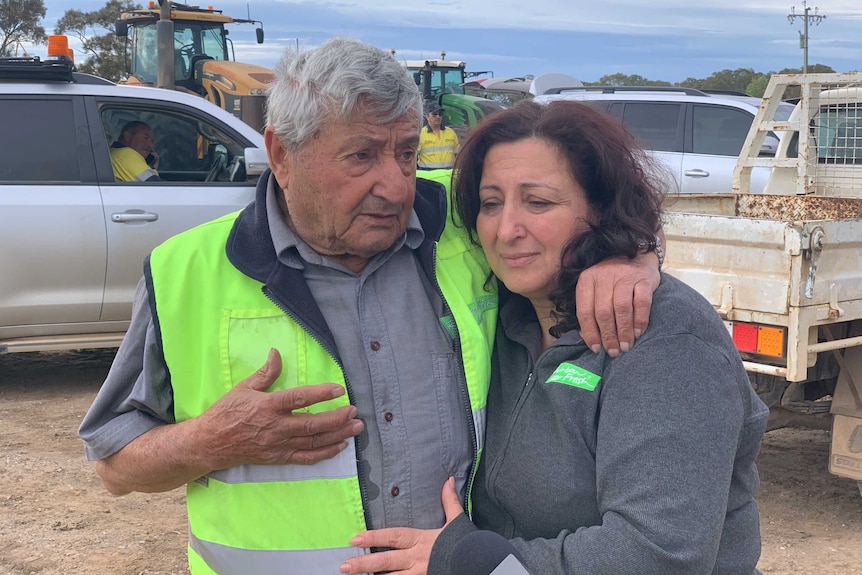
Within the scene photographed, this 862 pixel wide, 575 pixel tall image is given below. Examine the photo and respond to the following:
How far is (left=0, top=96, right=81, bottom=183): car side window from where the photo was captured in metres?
6.19

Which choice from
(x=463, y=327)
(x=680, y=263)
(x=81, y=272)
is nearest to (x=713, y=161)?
(x=680, y=263)

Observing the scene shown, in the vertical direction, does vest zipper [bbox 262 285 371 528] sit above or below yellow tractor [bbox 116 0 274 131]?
below

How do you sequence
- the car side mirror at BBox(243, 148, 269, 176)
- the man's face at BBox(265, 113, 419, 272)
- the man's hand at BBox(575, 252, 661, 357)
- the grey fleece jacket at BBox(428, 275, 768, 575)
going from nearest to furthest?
the grey fleece jacket at BBox(428, 275, 768, 575)
the man's hand at BBox(575, 252, 661, 357)
the man's face at BBox(265, 113, 419, 272)
the car side mirror at BBox(243, 148, 269, 176)

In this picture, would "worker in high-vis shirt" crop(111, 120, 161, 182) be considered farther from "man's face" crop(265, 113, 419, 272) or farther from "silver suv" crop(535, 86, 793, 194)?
"man's face" crop(265, 113, 419, 272)

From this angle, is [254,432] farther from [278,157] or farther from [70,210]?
[70,210]

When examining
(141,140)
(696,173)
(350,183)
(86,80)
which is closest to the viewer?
(350,183)

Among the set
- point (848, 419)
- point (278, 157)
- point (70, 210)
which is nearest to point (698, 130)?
point (848, 419)

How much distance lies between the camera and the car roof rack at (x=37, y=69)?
20.5ft

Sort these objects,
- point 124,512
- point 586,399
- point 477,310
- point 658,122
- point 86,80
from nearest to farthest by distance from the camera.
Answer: point 586,399
point 477,310
point 124,512
point 86,80
point 658,122

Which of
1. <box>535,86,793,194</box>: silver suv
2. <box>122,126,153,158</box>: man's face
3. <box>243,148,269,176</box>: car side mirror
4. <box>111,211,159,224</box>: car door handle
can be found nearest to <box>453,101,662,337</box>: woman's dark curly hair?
<box>243,148,269,176</box>: car side mirror

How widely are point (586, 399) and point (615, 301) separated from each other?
19cm

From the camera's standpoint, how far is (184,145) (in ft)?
24.5

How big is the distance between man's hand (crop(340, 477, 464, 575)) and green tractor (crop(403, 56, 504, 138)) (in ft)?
51.3

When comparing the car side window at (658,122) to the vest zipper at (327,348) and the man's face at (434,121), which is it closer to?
the man's face at (434,121)
